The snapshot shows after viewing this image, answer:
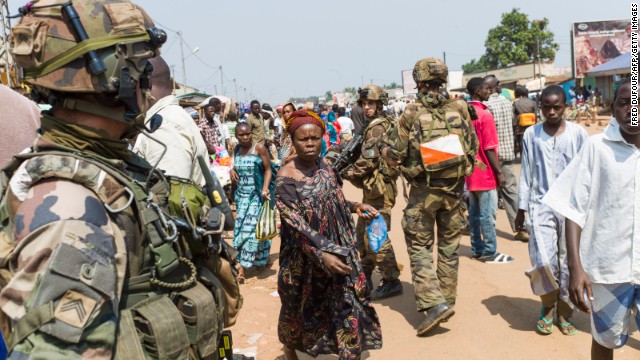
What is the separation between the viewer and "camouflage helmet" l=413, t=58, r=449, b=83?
192 inches

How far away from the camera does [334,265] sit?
3.50 m

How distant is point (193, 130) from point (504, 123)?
588cm

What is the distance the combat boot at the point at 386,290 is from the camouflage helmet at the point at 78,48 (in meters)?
4.57

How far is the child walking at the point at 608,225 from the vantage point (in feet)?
10.0

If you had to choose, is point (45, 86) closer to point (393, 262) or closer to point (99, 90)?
point (99, 90)

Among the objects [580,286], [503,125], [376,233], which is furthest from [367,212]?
[503,125]

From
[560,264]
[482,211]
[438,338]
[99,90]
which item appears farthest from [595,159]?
[482,211]

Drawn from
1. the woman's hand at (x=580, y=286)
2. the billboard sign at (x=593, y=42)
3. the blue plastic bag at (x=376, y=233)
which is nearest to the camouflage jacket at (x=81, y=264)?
the woman's hand at (x=580, y=286)

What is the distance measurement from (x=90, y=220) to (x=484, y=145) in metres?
5.97

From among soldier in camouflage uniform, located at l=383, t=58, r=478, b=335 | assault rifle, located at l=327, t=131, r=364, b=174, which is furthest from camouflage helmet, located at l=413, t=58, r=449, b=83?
assault rifle, located at l=327, t=131, r=364, b=174

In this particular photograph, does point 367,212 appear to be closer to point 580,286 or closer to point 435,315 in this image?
point 435,315

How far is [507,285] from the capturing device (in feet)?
19.4

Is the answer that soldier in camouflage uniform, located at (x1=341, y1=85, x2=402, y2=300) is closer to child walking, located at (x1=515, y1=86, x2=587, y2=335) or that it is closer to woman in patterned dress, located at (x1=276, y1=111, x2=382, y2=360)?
child walking, located at (x1=515, y1=86, x2=587, y2=335)

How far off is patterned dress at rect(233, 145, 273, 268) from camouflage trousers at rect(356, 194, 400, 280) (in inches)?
61.8
